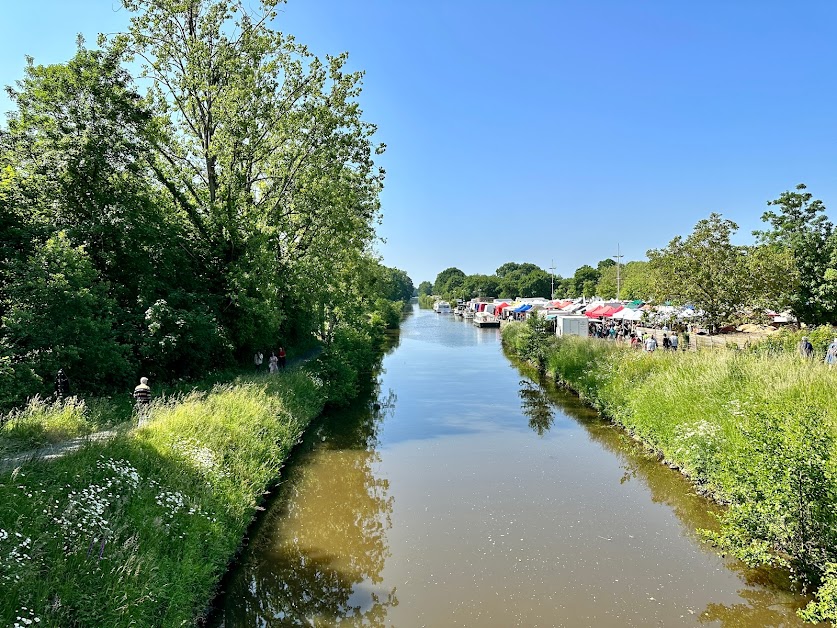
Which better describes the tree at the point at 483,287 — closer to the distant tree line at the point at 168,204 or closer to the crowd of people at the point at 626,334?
the crowd of people at the point at 626,334

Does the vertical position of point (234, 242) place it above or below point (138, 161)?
below

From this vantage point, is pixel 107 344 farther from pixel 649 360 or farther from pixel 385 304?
pixel 385 304

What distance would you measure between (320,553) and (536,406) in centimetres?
1380

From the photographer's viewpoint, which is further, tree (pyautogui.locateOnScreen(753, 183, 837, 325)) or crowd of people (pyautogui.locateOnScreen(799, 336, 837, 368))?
tree (pyautogui.locateOnScreen(753, 183, 837, 325))

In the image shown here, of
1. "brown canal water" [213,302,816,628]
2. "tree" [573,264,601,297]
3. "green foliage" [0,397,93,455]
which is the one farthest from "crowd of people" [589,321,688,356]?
"tree" [573,264,601,297]

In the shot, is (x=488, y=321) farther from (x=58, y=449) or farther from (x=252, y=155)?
(x=58, y=449)

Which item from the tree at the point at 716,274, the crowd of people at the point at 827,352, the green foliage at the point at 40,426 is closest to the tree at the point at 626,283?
the tree at the point at 716,274

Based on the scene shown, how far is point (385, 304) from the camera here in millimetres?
65125

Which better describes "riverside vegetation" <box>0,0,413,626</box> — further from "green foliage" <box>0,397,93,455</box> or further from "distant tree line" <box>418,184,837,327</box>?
"distant tree line" <box>418,184,837,327</box>

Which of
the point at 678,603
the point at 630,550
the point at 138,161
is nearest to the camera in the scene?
the point at 678,603

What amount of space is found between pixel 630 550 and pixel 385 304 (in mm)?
56664

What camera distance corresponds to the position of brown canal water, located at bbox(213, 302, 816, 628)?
7.51m

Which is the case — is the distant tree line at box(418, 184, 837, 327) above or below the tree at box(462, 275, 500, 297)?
below

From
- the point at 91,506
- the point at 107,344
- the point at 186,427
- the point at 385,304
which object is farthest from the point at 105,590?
the point at 385,304
